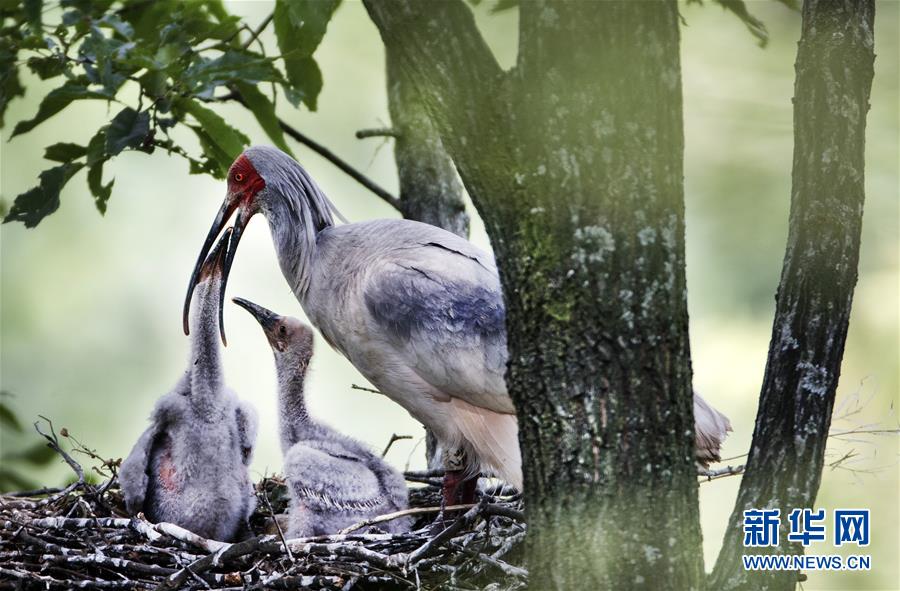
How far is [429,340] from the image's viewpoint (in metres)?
4.77

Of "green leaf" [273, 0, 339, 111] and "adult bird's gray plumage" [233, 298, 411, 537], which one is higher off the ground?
"green leaf" [273, 0, 339, 111]

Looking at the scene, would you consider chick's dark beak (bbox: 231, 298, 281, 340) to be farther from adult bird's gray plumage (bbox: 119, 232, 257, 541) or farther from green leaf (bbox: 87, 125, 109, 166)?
green leaf (bbox: 87, 125, 109, 166)

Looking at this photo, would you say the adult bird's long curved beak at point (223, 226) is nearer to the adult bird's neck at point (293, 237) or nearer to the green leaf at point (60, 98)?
the adult bird's neck at point (293, 237)

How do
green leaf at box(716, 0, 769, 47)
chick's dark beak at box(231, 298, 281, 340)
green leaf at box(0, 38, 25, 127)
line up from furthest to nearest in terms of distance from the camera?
chick's dark beak at box(231, 298, 281, 340) < green leaf at box(0, 38, 25, 127) < green leaf at box(716, 0, 769, 47)

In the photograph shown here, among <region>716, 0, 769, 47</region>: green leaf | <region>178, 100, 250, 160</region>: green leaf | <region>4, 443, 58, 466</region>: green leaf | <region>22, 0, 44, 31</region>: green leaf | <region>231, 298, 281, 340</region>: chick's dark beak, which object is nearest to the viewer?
<region>716, 0, 769, 47</region>: green leaf

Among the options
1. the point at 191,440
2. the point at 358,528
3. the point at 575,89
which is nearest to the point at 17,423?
the point at 191,440

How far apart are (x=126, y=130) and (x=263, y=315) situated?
4.55 ft

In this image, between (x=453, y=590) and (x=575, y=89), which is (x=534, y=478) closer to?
(x=575, y=89)

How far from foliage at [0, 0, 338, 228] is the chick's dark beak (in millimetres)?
766

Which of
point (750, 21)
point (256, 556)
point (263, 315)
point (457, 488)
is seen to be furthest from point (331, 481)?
point (750, 21)

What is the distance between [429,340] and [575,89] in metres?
2.24

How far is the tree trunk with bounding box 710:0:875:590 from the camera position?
3.27 m

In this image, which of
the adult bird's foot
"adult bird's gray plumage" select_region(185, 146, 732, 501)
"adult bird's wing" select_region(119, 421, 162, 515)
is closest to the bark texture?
"adult bird's gray plumage" select_region(185, 146, 732, 501)

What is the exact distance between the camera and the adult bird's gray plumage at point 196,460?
185 inches
